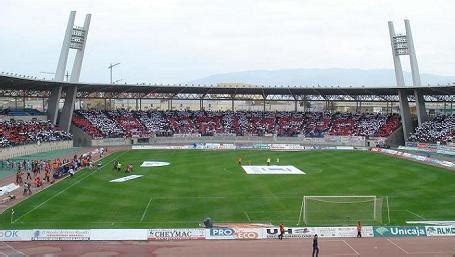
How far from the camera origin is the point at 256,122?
10412 cm

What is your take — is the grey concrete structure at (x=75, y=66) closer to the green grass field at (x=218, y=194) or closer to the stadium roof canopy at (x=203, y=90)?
the stadium roof canopy at (x=203, y=90)

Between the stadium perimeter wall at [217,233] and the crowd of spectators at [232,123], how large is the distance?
198 feet

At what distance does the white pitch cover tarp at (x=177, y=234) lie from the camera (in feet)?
90.9

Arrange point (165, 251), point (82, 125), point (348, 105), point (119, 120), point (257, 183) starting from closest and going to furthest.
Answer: point (165, 251) < point (257, 183) < point (82, 125) < point (119, 120) < point (348, 105)

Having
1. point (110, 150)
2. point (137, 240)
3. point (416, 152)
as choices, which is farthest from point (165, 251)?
point (416, 152)

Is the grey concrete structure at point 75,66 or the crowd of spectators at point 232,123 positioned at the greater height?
the grey concrete structure at point 75,66

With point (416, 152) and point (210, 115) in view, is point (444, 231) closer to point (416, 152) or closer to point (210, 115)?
point (416, 152)

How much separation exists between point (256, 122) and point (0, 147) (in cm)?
5557

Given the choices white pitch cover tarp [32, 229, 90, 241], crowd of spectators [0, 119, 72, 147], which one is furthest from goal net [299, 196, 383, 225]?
crowd of spectators [0, 119, 72, 147]

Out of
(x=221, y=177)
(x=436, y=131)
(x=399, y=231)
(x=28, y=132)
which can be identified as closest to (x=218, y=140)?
(x=28, y=132)

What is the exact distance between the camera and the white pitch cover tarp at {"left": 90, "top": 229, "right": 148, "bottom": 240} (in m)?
27.5

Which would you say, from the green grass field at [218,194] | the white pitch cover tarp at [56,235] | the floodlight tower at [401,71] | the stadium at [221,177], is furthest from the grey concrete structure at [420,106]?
the white pitch cover tarp at [56,235]

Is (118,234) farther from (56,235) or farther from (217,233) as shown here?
(217,233)

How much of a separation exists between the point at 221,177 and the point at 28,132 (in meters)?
36.8
